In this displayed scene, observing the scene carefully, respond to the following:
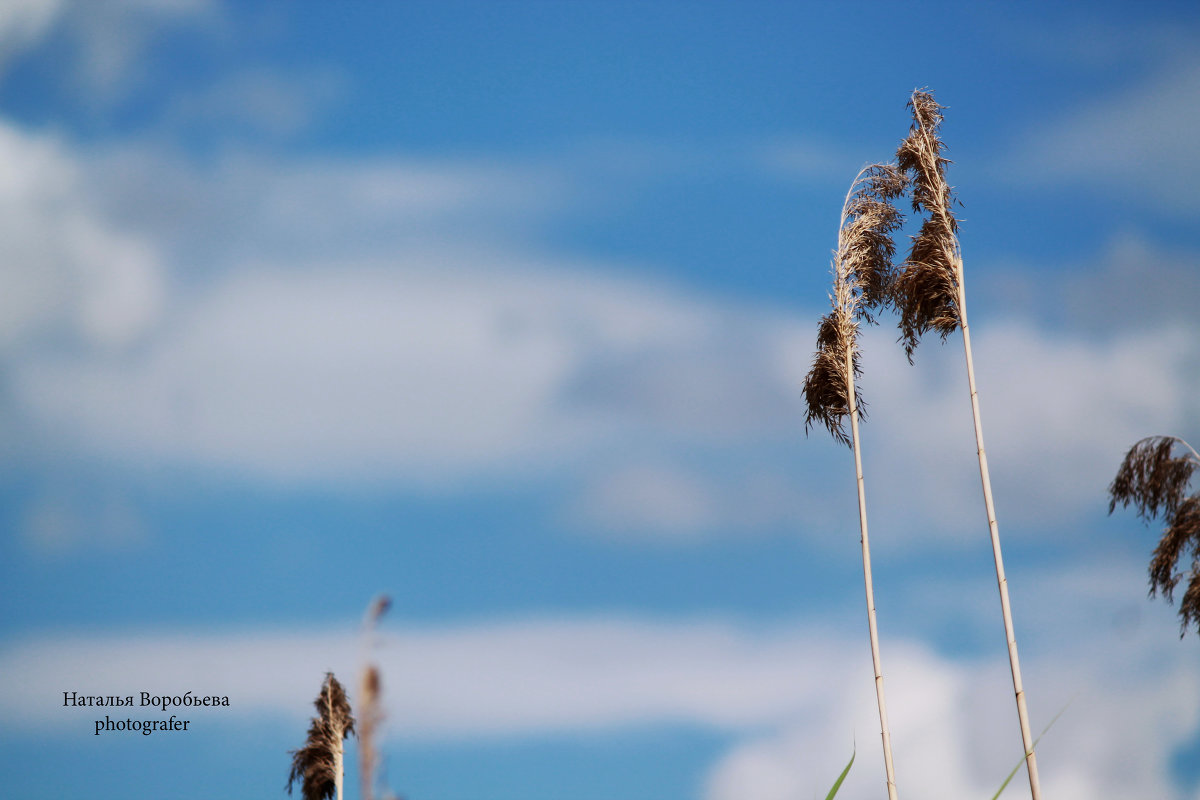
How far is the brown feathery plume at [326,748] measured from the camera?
22062 millimetres

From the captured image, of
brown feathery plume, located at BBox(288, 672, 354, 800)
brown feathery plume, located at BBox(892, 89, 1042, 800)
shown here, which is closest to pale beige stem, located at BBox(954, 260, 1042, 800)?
brown feathery plume, located at BBox(892, 89, 1042, 800)

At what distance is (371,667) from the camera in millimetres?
1855

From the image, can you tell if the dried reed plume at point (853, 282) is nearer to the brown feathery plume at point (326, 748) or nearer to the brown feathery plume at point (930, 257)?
the brown feathery plume at point (930, 257)

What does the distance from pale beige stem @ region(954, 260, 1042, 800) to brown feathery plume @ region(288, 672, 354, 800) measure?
13.5m

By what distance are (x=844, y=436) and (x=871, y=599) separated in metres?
2.63

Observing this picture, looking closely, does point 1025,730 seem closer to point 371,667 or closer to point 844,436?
point 844,436

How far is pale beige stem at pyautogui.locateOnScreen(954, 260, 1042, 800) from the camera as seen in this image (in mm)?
12539

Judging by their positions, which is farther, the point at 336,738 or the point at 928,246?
the point at 336,738

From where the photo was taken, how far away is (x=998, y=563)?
13.5 metres

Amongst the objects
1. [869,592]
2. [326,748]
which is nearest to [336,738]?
[326,748]

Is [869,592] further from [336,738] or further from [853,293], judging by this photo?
[336,738]

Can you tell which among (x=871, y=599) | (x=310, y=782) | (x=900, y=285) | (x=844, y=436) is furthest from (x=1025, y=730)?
(x=310, y=782)

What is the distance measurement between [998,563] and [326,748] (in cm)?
1462

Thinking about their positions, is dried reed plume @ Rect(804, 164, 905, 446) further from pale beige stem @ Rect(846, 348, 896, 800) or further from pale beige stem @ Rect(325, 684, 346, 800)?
pale beige stem @ Rect(325, 684, 346, 800)
